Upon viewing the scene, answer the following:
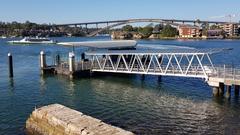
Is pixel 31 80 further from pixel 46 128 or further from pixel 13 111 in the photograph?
pixel 46 128

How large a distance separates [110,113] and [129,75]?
2338 cm

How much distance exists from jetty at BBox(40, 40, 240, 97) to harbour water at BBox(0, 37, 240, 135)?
5.30 ft

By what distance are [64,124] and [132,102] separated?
14908 mm

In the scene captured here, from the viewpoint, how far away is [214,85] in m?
42.7

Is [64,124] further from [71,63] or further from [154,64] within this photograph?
[71,63]

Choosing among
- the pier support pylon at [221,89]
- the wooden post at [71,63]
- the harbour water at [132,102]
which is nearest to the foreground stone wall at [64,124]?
the harbour water at [132,102]

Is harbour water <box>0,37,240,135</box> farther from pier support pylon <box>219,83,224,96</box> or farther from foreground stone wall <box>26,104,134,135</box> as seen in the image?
foreground stone wall <box>26,104,134,135</box>

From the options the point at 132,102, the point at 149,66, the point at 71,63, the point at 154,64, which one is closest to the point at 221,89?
the point at 132,102

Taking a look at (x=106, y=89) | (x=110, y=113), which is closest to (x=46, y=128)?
(x=110, y=113)

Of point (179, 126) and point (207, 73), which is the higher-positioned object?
point (207, 73)

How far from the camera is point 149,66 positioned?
51.7 metres

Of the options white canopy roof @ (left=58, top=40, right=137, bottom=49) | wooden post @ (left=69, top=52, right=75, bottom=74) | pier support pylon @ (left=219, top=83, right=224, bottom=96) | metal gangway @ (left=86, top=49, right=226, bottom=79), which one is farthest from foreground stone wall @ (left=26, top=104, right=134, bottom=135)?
white canopy roof @ (left=58, top=40, right=137, bottom=49)

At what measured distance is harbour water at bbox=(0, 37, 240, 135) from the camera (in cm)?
3209

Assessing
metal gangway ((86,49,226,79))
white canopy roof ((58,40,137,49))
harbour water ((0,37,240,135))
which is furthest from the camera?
white canopy roof ((58,40,137,49))
